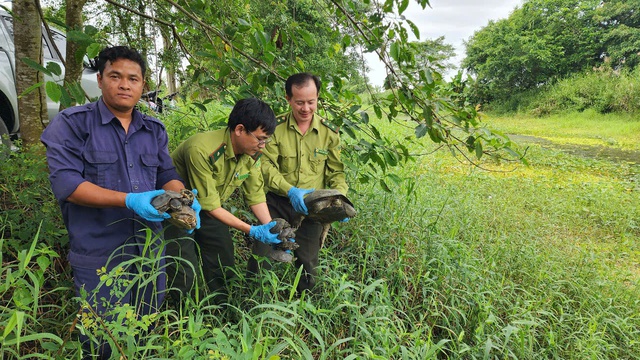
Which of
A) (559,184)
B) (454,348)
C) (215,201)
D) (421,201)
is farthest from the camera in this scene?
(559,184)

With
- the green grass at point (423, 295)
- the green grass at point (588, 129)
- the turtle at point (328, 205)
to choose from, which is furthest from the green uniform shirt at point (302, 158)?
the green grass at point (588, 129)

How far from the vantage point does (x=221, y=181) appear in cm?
207

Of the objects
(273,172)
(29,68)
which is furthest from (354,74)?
(29,68)

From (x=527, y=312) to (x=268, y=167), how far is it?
1820mm

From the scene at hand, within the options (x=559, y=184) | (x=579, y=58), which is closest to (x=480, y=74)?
(x=579, y=58)

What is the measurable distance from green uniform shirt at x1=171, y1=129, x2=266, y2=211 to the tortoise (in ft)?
1.25

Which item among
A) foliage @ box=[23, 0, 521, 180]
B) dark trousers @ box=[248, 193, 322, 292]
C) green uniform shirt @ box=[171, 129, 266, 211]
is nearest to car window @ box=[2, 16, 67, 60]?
foliage @ box=[23, 0, 521, 180]

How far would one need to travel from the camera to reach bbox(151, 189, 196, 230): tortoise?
1430 millimetres

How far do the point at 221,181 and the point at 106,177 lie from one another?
63 centimetres

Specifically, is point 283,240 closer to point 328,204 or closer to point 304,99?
point 328,204

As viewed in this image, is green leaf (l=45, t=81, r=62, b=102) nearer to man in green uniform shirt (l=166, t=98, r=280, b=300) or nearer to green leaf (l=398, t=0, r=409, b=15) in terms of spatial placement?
man in green uniform shirt (l=166, t=98, r=280, b=300)

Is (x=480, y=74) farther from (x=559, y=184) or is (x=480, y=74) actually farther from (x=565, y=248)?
(x=565, y=248)

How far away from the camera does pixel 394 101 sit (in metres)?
2.32

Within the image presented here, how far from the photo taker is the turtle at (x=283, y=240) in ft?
6.31
